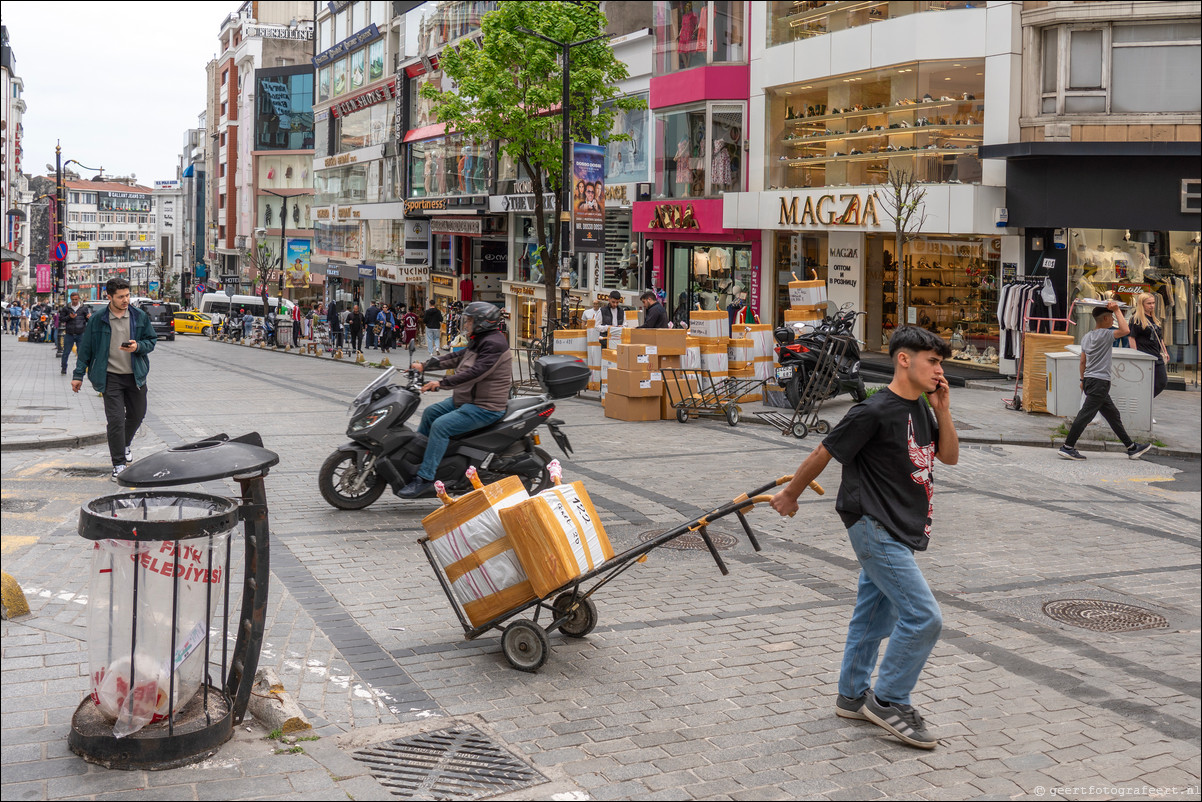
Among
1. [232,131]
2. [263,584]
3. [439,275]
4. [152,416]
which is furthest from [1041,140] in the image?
[232,131]

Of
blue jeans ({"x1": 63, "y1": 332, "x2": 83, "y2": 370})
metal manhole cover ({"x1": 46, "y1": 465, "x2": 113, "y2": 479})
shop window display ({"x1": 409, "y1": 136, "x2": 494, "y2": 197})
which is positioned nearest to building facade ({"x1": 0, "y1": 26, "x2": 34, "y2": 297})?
shop window display ({"x1": 409, "y1": 136, "x2": 494, "y2": 197})

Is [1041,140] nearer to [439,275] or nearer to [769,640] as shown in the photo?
[769,640]

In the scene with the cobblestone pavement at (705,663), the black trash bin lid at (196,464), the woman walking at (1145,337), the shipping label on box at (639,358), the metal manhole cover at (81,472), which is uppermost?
the woman walking at (1145,337)

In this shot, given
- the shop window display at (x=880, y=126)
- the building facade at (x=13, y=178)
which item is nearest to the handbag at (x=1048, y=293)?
the shop window display at (x=880, y=126)

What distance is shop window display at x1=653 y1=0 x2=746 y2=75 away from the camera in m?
30.3

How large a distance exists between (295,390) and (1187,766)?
61.7 feet

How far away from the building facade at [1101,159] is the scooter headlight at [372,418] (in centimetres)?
1420

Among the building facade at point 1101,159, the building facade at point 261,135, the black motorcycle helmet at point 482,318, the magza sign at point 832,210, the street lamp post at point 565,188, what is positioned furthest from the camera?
the building facade at point 261,135

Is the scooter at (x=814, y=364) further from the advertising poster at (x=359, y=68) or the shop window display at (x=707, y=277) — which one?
the advertising poster at (x=359, y=68)

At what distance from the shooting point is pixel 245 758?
475cm

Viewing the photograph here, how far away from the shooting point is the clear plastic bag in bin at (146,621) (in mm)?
4570

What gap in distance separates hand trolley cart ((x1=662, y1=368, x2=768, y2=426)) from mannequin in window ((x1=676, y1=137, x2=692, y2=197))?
619 inches

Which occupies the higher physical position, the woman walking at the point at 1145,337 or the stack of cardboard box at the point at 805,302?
the stack of cardboard box at the point at 805,302

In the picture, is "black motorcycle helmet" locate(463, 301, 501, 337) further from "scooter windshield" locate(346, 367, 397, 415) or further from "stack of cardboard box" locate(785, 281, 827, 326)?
"stack of cardboard box" locate(785, 281, 827, 326)
